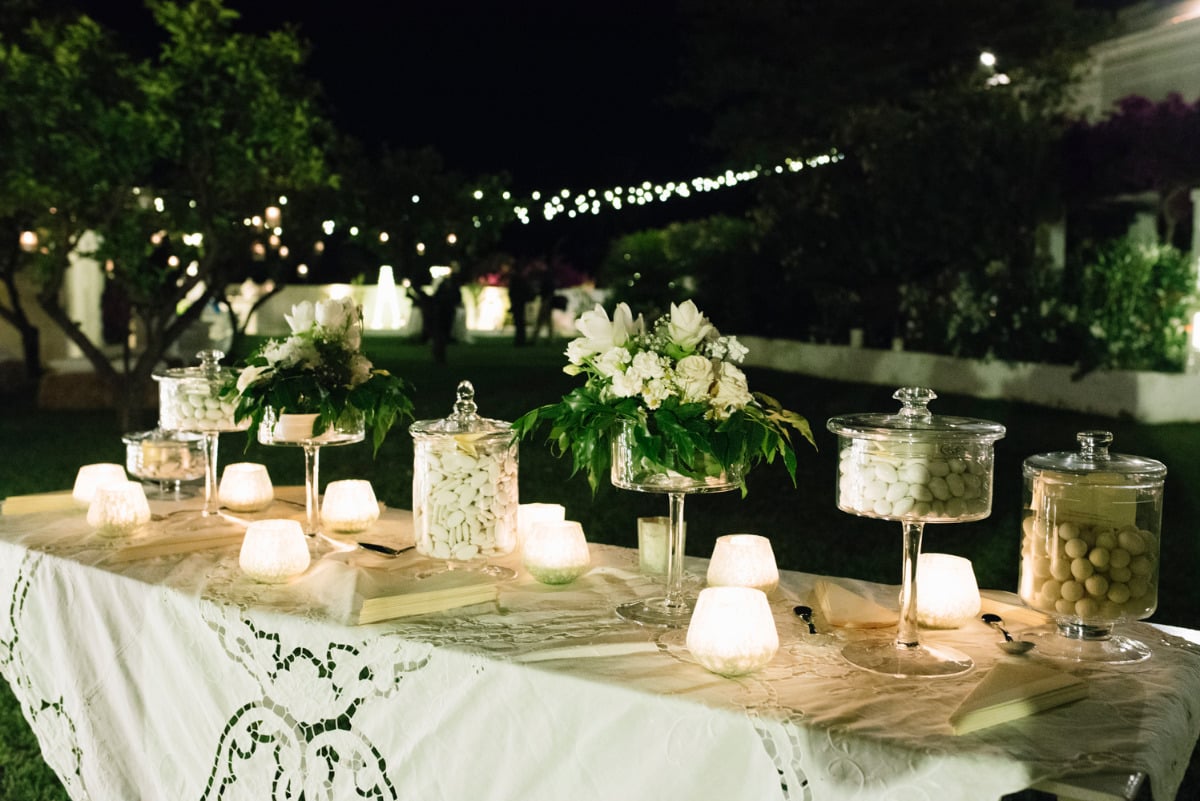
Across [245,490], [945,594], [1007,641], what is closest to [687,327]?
[945,594]

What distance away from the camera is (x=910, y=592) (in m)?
1.95

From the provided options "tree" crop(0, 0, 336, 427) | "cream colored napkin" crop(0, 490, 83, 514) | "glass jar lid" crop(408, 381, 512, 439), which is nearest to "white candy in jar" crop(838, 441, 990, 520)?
"glass jar lid" crop(408, 381, 512, 439)

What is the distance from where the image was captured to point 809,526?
6.86 metres

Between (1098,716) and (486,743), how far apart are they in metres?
0.96

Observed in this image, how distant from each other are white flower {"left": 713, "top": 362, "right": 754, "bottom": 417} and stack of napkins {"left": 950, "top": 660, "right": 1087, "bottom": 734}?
622mm

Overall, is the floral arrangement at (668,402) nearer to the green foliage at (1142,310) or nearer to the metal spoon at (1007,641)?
the metal spoon at (1007,641)

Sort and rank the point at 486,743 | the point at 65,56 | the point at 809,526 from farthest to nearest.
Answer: the point at 65,56, the point at 809,526, the point at 486,743

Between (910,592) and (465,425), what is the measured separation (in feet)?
3.14

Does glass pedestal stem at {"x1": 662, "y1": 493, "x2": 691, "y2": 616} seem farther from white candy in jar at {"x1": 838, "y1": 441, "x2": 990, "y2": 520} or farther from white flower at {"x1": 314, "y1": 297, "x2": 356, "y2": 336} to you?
white flower at {"x1": 314, "y1": 297, "x2": 356, "y2": 336}

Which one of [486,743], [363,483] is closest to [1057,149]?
[363,483]


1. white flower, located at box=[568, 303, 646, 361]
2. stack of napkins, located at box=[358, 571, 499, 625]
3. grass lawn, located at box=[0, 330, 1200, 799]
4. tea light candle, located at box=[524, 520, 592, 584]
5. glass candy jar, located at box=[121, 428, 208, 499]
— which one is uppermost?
white flower, located at box=[568, 303, 646, 361]

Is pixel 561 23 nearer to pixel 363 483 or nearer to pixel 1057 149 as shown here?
pixel 1057 149

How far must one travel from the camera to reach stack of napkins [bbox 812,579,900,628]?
2082mm

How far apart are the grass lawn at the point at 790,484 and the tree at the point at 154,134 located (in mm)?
1732
